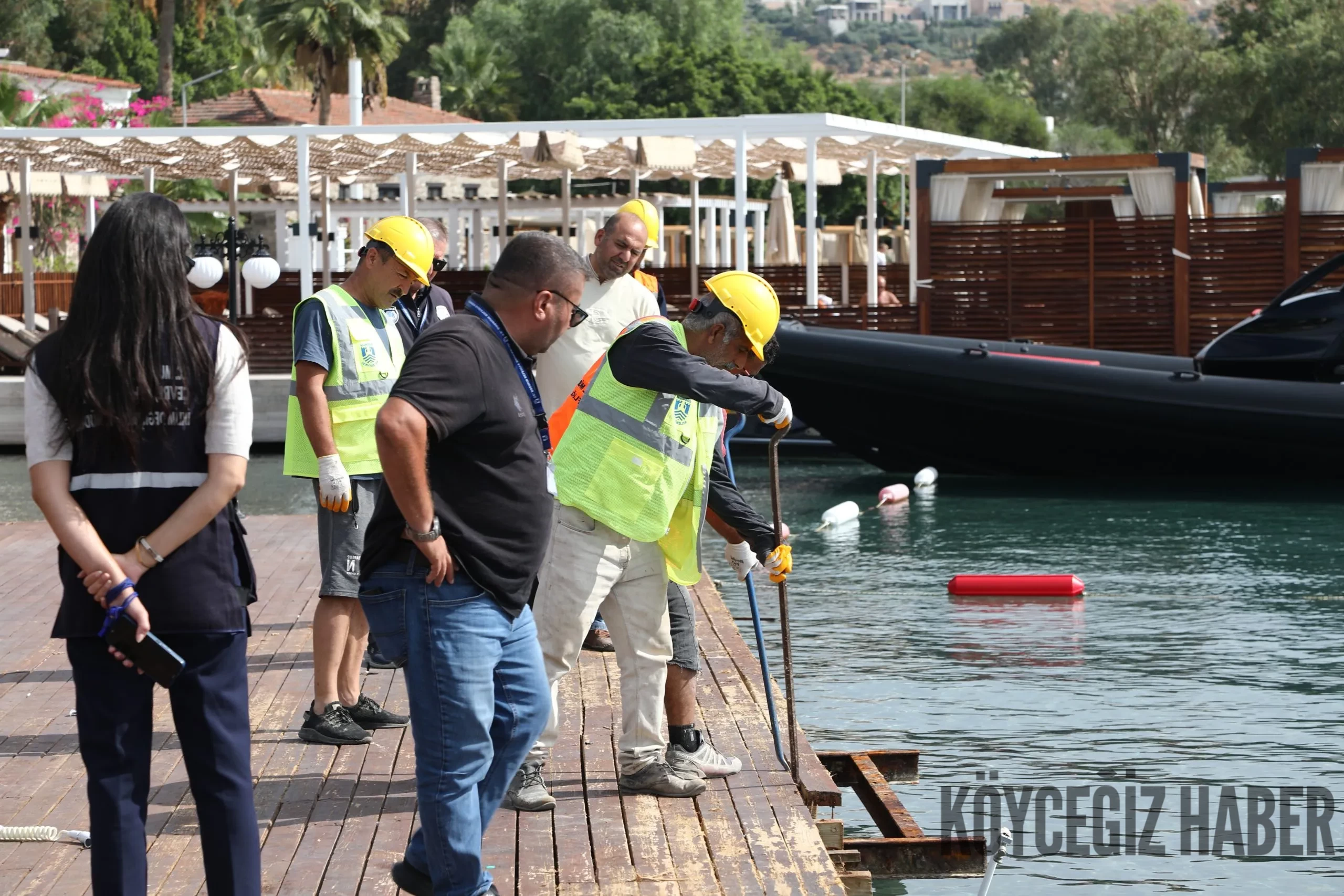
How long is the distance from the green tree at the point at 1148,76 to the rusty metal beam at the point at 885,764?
7677 cm

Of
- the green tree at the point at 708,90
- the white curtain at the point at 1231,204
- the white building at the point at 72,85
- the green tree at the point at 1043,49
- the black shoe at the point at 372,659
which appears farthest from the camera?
the green tree at the point at 1043,49

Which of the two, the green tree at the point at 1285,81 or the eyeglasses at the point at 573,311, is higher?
the green tree at the point at 1285,81

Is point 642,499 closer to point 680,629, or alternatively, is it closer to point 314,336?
point 680,629

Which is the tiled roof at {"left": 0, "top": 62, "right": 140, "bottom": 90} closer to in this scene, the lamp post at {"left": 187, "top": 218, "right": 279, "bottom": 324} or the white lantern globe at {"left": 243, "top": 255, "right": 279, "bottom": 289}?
the lamp post at {"left": 187, "top": 218, "right": 279, "bottom": 324}

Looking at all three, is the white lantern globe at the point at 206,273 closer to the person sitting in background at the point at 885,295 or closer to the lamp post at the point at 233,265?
the lamp post at the point at 233,265

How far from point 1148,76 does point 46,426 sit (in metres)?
86.6

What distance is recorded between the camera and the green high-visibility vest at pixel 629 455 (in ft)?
16.4

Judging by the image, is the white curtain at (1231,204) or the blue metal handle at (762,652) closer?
the blue metal handle at (762,652)

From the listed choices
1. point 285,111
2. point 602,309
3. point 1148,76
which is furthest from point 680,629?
point 1148,76

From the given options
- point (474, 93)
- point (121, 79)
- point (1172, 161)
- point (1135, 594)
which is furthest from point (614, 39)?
point (1135, 594)

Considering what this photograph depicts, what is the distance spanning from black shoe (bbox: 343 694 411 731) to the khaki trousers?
96cm

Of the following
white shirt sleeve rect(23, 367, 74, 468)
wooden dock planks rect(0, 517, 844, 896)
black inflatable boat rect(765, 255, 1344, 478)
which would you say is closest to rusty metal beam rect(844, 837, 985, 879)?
wooden dock planks rect(0, 517, 844, 896)

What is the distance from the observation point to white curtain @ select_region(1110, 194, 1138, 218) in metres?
21.2

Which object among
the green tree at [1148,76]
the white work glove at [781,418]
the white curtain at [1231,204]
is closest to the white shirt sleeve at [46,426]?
the white work glove at [781,418]
